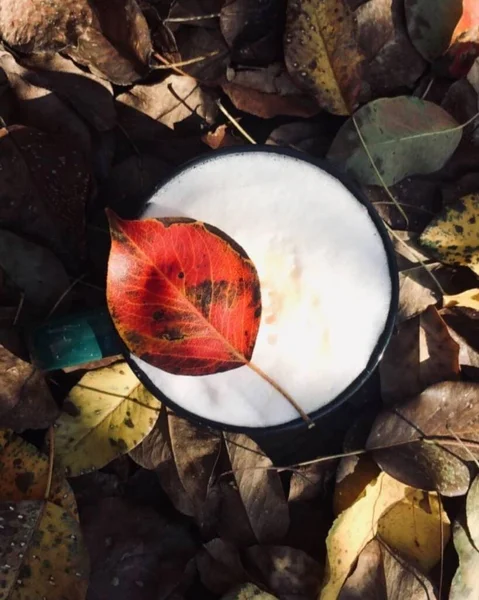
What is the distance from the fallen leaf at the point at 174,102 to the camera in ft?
2.11

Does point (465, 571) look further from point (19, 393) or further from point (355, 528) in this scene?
point (19, 393)

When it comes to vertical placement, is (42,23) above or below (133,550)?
above

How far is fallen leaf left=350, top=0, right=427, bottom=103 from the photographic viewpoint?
25.2 inches

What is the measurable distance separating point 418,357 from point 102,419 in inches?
11.4

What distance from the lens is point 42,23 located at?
0.59m

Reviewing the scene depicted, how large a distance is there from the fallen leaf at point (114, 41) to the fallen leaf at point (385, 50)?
0.64 ft

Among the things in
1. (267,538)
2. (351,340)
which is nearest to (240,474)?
(267,538)

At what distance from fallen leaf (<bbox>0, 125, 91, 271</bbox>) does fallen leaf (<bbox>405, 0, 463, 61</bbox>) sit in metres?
0.32

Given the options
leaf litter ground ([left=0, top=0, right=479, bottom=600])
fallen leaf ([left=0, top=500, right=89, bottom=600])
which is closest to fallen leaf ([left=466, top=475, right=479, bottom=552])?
leaf litter ground ([left=0, top=0, right=479, bottom=600])

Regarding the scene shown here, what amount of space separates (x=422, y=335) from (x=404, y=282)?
0.17ft

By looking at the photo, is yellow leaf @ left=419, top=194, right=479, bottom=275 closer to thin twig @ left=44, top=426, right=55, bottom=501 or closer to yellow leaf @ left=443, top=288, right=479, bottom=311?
yellow leaf @ left=443, top=288, right=479, bottom=311

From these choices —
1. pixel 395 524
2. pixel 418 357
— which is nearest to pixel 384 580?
pixel 395 524

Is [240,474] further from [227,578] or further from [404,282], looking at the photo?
[404,282]

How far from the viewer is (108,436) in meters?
0.62
